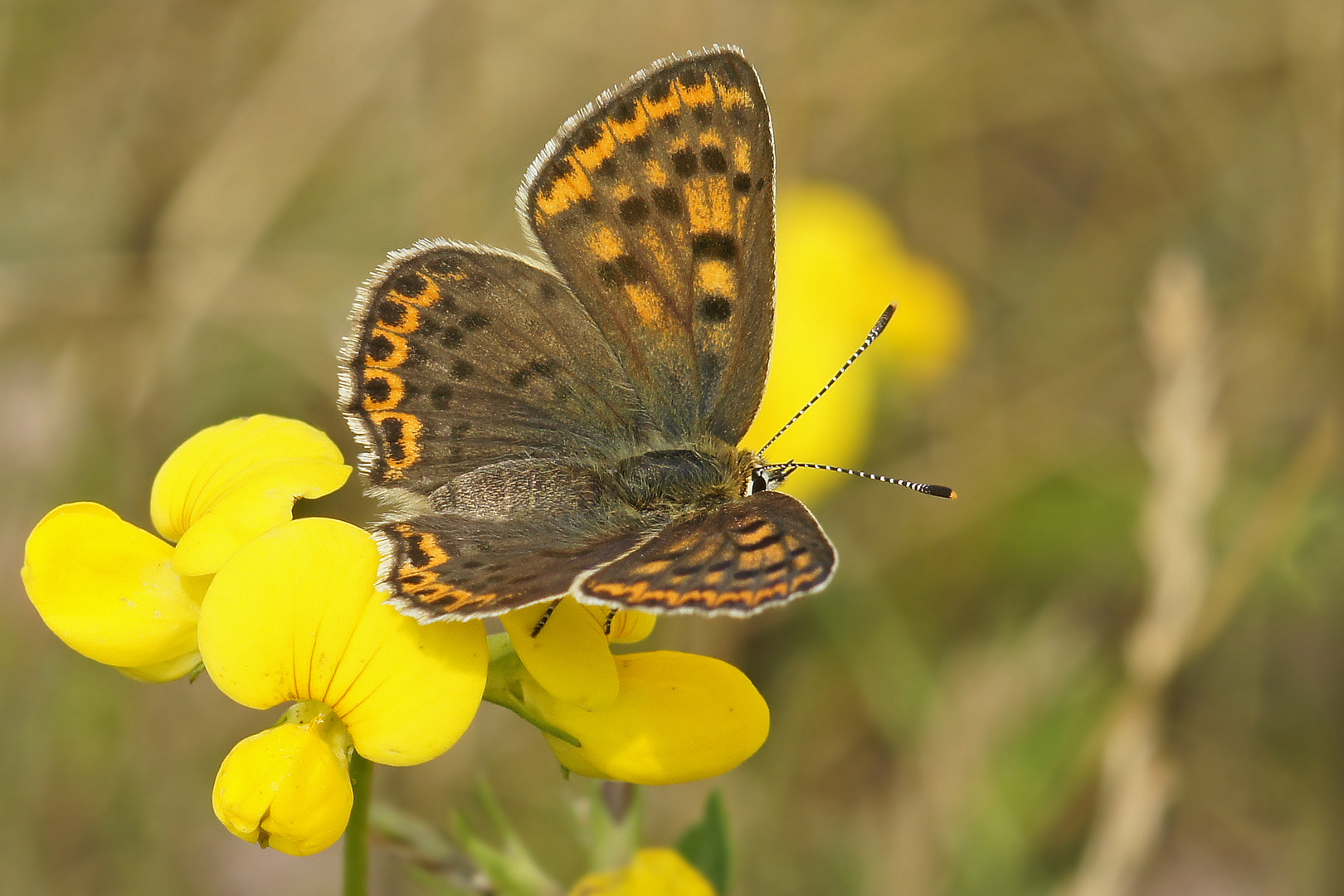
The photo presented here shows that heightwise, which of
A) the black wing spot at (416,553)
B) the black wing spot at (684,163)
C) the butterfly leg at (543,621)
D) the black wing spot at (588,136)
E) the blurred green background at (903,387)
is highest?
the black wing spot at (588,136)

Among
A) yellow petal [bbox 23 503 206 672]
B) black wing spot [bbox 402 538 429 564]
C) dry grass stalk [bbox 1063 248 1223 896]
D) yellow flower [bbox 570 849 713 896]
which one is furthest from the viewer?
dry grass stalk [bbox 1063 248 1223 896]

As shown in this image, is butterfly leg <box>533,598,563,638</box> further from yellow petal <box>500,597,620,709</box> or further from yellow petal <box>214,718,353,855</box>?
yellow petal <box>214,718,353,855</box>

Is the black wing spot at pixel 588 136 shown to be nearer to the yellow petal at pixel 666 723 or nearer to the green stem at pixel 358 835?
the yellow petal at pixel 666 723

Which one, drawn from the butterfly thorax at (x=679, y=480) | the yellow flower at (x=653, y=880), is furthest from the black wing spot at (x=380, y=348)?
the yellow flower at (x=653, y=880)

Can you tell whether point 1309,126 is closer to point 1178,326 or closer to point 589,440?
point 1178,326

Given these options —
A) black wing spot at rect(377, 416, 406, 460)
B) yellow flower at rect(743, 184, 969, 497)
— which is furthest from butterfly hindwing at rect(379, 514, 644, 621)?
yellow flower at rect(743, 184, 969, 497)

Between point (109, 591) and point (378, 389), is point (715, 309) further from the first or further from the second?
point (109, 591)

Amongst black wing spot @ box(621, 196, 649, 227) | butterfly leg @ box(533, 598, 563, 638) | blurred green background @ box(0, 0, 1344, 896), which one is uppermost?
black wing spot @ box(621, 196, 649, 227)
